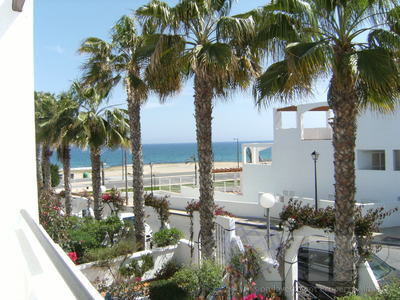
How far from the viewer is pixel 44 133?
16.7 metres

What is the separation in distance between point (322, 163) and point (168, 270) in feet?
39.6

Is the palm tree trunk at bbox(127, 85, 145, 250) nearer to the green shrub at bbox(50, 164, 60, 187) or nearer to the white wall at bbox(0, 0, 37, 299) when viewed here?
the white wall at bbox(0, 0, 37, 299)

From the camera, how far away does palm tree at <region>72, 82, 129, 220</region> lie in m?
14.5

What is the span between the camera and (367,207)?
1597cm

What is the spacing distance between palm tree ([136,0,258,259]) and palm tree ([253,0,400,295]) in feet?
2.81

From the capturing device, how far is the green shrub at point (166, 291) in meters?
8.41

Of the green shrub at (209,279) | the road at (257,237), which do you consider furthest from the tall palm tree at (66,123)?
the green shrub at (209,279)

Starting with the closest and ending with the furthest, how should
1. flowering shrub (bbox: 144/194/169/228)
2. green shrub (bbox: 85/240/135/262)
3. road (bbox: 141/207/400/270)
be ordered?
green shrub (bbox: 85/240/135/262) < road (bbox: 141/207/400/270) < flowering shrub (bbox: 144/194/169/228)

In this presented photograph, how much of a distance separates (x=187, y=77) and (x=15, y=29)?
5.63m

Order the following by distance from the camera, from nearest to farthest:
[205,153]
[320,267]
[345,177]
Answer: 1. [345,177]
2. [320,267]
3. [205,153]

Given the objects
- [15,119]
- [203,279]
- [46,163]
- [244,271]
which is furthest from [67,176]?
[15,119]

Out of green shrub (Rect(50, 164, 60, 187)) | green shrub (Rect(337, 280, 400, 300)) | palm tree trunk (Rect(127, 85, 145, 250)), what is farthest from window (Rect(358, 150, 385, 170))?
green shrub (Rect(50, 164, 60, 187))

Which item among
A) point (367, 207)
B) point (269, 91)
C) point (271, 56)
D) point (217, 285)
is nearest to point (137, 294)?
point (217, 285)

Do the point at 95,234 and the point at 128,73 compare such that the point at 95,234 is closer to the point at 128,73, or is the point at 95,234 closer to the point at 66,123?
the point at 128,73
